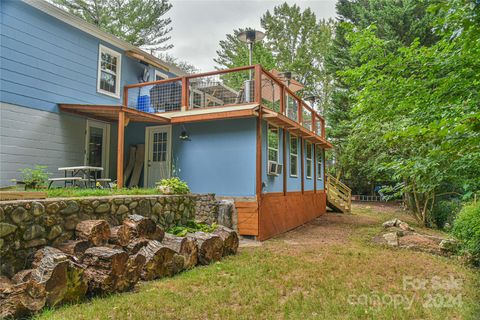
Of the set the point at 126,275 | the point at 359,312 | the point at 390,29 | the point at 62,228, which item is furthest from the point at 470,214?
the point at 390,29

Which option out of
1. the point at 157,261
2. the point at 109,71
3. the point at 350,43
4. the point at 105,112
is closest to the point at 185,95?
the point at 105,112

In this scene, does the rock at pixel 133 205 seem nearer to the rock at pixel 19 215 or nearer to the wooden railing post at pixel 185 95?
the rock at pixel 19 215

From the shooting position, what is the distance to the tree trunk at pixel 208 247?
523 cm

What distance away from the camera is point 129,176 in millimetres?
9344

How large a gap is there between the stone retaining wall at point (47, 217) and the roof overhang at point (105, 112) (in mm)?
2561

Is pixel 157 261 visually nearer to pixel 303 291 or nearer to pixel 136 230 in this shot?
pixel 136 230

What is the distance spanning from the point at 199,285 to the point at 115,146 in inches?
252

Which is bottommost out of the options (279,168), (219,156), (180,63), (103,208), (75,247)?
(75,247)

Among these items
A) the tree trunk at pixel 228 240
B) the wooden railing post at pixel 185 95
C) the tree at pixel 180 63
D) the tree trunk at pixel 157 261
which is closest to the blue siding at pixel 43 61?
the wooden railing post at pixel 185 95

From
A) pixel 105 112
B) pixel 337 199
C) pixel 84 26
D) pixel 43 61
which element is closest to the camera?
pixel 43 61

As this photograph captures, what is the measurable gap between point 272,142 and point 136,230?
539cm

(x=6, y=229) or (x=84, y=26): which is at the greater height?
(x=84, y=26)

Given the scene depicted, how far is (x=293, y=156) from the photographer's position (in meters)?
10.6

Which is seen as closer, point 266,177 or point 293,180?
point 266,177
